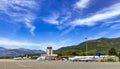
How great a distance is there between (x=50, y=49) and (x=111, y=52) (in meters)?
26.4

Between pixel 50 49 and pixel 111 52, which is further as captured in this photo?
pixel 50 49

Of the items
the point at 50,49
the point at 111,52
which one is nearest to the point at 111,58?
the point at 111,52

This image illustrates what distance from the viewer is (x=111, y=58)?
263 ft

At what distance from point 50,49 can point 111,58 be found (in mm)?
40382

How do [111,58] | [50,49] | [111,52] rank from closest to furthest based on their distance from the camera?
[111,58], [111,52], [50,49]

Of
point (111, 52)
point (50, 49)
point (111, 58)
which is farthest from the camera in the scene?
point (50, 49)

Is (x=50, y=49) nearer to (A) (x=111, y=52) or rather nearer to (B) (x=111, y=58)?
(A) (x=111, y=52)

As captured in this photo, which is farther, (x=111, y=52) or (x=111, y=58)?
(x=111, y=52)

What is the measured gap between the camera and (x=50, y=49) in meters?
115

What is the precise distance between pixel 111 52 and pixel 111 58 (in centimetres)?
2738
